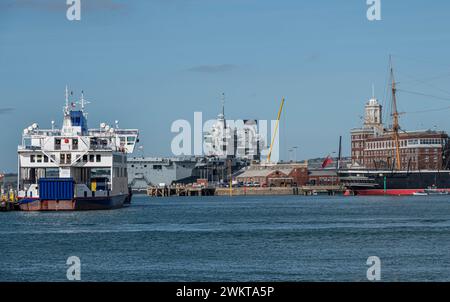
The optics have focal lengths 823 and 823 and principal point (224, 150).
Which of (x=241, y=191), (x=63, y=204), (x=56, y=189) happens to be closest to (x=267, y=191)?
(x=241, y=191)

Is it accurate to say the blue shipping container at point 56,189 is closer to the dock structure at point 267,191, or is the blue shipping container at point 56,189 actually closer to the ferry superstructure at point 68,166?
the ferry superstructure at point 68,166

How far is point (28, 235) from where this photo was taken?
46.8 m

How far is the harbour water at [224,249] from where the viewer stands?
91.8 feet

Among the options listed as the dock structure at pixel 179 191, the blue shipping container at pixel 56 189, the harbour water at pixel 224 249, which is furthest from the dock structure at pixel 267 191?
the harbour water at pixel 224 249

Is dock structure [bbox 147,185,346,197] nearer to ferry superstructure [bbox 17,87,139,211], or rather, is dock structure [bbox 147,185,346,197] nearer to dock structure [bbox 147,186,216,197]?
dock structure [bbox 147,186,216,197]

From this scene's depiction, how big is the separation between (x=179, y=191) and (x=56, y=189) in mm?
120154

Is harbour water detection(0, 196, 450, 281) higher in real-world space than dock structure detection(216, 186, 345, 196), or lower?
higher

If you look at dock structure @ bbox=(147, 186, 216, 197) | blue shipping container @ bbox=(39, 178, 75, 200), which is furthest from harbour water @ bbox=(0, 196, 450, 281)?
dock structure @ bbox=(147, 186, 216, 197)

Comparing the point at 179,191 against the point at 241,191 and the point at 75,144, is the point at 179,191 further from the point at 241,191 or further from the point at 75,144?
the point at 75,144

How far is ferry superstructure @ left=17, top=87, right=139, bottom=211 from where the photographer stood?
7069 centimetres

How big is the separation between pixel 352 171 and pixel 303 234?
102870mm

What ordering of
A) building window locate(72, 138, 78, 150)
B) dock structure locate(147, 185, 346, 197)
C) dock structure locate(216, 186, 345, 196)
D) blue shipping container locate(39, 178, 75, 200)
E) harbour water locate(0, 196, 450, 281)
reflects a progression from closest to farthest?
harbour water locate(0, 196, 450, 281)
blue shipping container locate(39, 178, 75, 200)
building window locate(72, 138, 78, 150)
dock structure locate(147, 185, 346, 197)
dock structure locate(216, 186, 345, 196)
